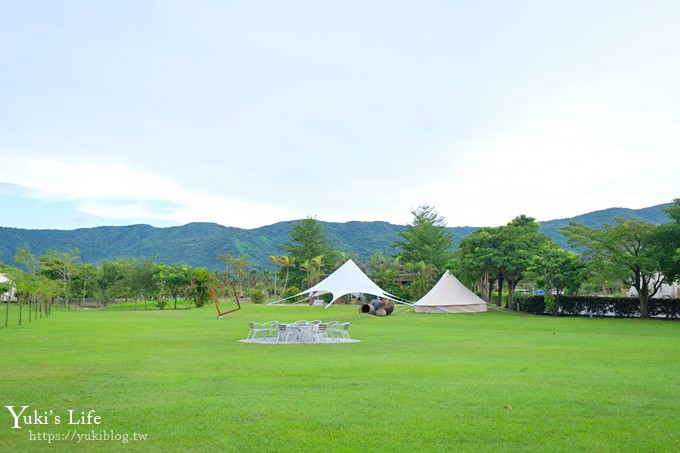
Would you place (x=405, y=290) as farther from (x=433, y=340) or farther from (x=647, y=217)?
(x=647, y=217)

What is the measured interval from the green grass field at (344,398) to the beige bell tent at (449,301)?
19447 millimetres

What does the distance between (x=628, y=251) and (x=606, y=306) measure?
3970mm

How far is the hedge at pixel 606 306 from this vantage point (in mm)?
29875

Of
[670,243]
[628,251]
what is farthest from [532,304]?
[670,243]

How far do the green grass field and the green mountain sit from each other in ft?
270

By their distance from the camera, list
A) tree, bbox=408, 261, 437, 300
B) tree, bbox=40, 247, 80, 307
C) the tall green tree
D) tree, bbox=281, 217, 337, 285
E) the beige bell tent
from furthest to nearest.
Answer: tree, bbox=281, 217, 337, 285, tree, bbox=40, 247, 80, 307, tree, bbox=408, 261, 437, 300, the beige bell tent, the tall green tree

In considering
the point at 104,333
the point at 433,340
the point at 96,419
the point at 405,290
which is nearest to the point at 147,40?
the point at 104,333

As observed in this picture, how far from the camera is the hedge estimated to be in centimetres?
2988

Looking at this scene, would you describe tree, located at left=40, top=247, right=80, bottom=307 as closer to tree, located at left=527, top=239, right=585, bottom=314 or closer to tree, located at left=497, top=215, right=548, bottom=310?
tree, located at left=497, top=215, right=548, bottom=310

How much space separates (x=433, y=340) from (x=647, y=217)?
260ft

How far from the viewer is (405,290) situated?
141 feet

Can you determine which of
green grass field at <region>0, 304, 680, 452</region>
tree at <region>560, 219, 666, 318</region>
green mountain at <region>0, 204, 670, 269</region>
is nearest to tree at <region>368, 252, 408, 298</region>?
tree at <region>560, 219, 666, 318</region>

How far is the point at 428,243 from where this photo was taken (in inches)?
2203

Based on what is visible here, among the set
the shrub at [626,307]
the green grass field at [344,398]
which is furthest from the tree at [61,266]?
the shrub at [626,307]
